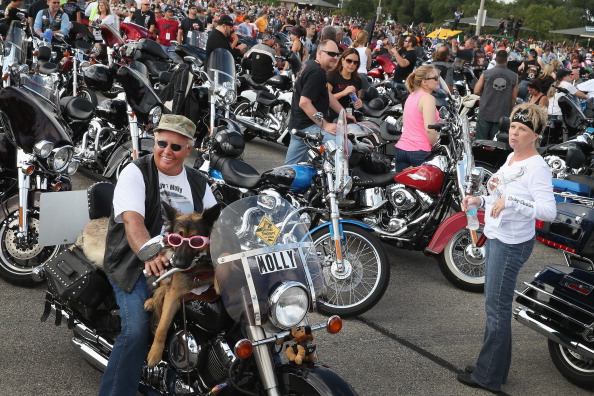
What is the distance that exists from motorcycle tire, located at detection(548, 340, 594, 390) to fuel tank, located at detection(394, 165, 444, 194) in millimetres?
1884

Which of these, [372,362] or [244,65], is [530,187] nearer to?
[372,362]

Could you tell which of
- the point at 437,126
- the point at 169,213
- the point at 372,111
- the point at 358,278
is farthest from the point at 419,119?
the point at 372,111

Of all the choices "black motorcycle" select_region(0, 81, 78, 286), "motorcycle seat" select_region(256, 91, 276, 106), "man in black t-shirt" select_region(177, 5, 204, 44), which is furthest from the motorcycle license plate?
"man in black t-shirt" select_region(177, 5, 204, 44)

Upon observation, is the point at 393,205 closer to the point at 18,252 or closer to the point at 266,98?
the point at 18,252

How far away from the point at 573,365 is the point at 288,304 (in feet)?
8.69

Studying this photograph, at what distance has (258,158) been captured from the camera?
1099cm

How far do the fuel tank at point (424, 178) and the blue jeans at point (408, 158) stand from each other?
0.68 m

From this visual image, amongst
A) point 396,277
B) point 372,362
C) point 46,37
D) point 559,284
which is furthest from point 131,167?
point 46,37

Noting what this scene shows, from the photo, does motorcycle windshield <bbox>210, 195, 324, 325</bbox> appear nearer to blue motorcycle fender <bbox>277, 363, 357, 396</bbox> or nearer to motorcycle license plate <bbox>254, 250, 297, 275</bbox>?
motorcycle license plate <bbox>254, 250, 297, 275</bbox>

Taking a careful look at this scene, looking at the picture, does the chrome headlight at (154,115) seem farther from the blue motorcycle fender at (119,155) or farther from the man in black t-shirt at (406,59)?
the man in black t-shirt at (406,59)

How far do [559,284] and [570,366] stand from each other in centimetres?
58

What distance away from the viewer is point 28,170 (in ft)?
17.1

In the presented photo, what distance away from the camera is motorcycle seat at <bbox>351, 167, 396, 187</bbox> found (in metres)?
6.34

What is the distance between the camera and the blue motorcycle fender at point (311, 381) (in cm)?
294
